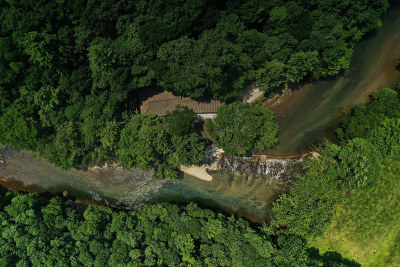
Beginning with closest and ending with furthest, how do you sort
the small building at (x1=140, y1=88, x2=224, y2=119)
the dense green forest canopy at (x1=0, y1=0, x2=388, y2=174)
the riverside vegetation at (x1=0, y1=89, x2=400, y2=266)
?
the dense green forest canopy at (x1=0, y1=0, x2=388, y2=174)
the riverside vegetation at (x1=0, y1=89, x2=400, y2=266)
the small building at (x1=140, y1=88, x2=224, y2=119)

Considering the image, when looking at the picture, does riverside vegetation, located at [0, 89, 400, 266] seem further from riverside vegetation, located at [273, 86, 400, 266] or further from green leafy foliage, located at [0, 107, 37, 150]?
green leafy foliage, located at [0, 107, 37, 150]

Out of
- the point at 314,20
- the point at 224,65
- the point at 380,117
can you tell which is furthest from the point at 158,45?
the point at 380,117

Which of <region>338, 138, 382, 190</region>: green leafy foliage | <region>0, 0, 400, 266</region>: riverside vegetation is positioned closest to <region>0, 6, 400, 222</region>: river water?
<region>0, 0, 400, 266</region>: riverside vegetation

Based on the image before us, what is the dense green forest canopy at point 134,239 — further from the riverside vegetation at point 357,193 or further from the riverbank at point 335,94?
the riverbank at point 335,94

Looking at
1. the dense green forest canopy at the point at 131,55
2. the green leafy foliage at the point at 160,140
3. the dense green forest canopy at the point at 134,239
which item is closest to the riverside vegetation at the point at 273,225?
the dense green forest canopy at the point at 134,239

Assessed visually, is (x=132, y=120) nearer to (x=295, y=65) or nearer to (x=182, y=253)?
(x=182, y=253)

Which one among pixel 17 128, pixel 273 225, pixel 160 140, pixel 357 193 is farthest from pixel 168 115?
pixel 357 193

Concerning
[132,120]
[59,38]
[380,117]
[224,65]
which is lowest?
→ [132,120]
